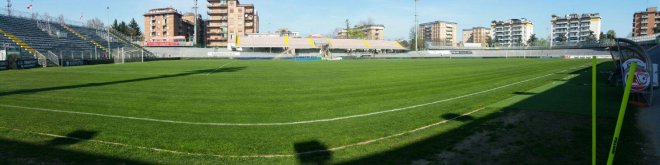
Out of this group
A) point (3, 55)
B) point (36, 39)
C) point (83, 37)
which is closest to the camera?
point (3, 55)

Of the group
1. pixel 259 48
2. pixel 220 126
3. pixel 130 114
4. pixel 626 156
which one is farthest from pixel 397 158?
pixel 259 48

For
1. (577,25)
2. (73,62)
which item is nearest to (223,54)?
(73,62)

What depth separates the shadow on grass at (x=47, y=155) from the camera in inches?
Answer: 233

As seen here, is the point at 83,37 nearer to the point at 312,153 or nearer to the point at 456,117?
the point at 456,117

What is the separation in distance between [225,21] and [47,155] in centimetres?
12937

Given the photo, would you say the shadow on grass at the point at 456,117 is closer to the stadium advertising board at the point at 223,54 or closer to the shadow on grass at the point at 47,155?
the shadow on grass at the point at 47,155

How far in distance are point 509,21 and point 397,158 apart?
A: 654 feet

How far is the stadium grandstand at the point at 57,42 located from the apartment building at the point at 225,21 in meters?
58.3

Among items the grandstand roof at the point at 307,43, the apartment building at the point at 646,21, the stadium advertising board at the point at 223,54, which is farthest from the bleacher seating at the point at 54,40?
the apartment building at the point at 646,21

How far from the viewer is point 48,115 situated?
9.81 m

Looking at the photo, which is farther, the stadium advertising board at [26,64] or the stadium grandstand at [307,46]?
the stadium grandstand at [307,46]

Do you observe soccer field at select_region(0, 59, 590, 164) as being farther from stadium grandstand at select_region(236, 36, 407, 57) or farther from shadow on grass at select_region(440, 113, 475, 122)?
stadium grandstand at select_region(236, 36, 407, 57)

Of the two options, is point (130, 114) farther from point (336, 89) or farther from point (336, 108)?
point (336, 89)

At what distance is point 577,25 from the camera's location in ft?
499
